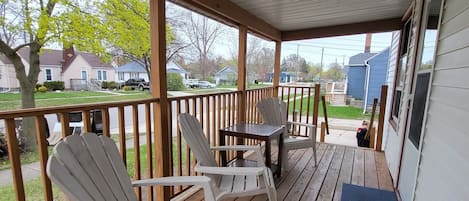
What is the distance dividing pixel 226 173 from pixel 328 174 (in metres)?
1.80

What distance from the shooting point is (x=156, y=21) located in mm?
1787

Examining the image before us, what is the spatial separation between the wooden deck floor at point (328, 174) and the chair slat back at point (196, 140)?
555 mm

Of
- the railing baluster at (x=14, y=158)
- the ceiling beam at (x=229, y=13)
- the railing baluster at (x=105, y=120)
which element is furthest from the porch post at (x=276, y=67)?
the railing baluster at (x=14, y=158)

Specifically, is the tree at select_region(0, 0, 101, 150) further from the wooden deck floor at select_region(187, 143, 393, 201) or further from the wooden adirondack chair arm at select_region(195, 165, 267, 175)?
the wooden deck floor at select_region(187, 143, 393, 201)

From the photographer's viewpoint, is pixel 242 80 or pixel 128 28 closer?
pixel 128 28

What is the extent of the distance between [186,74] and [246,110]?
1.37m

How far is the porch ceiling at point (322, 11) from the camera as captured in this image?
278cm

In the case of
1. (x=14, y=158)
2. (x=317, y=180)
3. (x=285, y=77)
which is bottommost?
(x=317, y=180)

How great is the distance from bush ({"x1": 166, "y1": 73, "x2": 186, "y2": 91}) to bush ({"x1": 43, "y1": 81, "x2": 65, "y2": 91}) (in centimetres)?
74

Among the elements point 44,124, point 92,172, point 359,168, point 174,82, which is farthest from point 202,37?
point 359,168

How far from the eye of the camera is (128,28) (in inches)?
78.0

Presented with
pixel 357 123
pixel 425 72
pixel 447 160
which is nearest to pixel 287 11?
pixel 425 72

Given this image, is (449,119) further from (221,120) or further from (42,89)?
(42,89)

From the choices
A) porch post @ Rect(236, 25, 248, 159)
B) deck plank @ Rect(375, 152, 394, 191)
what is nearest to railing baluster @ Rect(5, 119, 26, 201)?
porch post @ Rect(236, 25, 248, 159)
